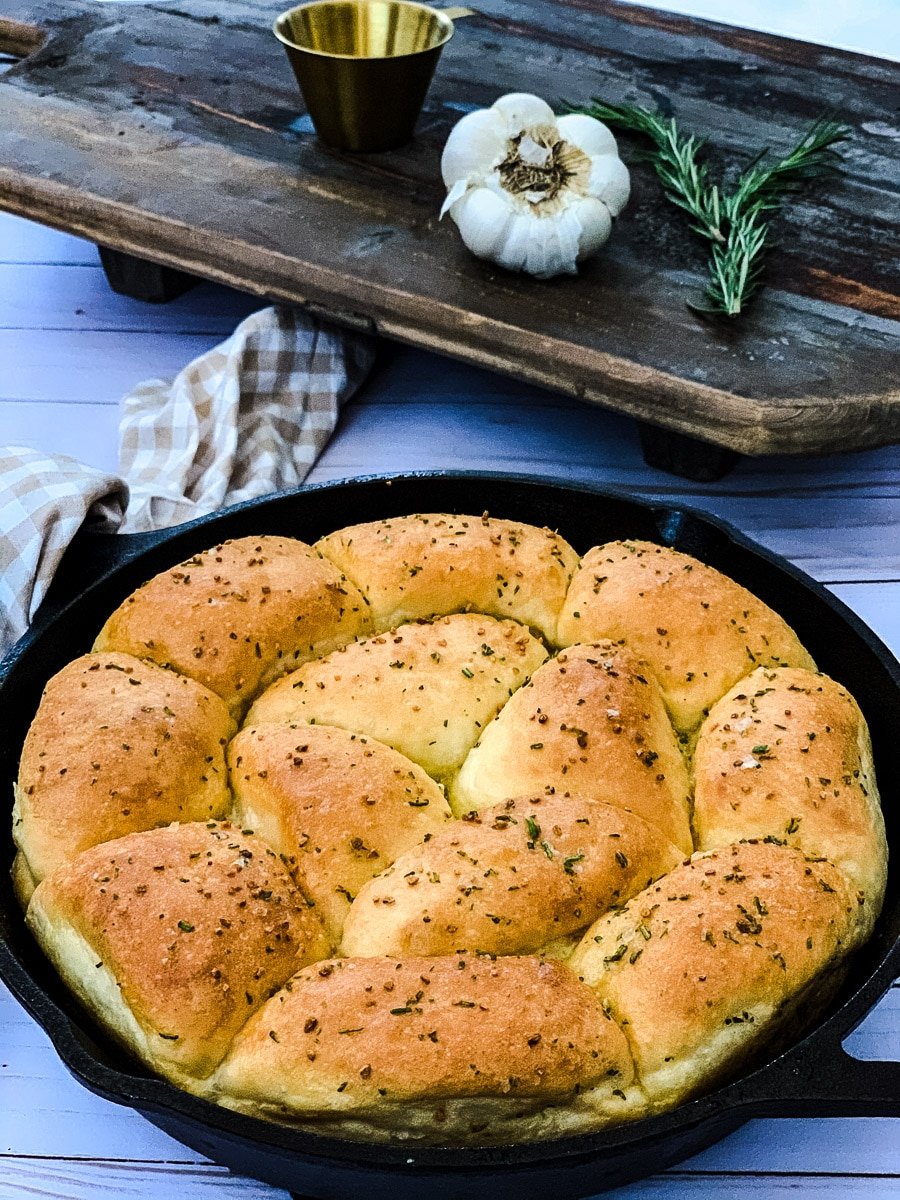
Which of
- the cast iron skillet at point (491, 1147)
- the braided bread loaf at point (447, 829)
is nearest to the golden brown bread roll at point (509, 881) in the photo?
the braided bread loaf at point (447, 829)

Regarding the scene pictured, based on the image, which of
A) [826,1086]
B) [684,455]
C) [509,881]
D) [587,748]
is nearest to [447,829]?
[509,881]

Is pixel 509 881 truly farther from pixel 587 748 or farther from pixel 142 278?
pixel 142 278

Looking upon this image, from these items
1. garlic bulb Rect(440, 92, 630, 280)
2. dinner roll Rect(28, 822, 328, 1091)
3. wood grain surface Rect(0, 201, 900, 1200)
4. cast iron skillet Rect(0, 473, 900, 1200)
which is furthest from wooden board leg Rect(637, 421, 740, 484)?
dinner roll Rect(28, 822, 328, 1091)

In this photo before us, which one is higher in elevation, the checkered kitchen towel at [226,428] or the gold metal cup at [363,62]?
the gold metal cup at [363,62]

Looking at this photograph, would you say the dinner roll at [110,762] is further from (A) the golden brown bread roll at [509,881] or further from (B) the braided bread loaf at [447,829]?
(A) the golden brown bread roll at [509,881]

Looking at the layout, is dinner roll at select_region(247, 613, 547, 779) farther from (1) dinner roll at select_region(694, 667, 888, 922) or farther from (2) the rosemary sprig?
(2) the rosemary sprig
